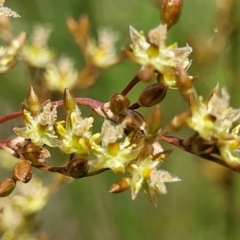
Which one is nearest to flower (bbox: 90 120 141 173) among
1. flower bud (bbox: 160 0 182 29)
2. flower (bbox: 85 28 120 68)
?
flower bud (bbox: 160 0 182 29)

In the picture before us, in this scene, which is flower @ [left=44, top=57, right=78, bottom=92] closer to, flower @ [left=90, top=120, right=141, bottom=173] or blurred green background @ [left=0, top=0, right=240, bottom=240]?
blurred green background @ [left=0, top=0, right=240, bottom=240]

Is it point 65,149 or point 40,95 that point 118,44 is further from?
point 65,149

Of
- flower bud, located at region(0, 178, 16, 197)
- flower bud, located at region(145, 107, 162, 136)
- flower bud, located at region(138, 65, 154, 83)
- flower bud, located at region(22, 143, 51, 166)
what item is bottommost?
flower bud, located at region(0, 178, 16, 197)

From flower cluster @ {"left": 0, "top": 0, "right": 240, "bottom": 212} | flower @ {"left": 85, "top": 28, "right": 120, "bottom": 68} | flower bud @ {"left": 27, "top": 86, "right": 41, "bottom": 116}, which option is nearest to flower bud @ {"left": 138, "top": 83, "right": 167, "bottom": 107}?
flower cluster @ {"left": 0, "top": 0, "right": 240, "bottom": 212}

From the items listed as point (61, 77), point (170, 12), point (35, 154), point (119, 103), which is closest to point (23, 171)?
point (35, 154)

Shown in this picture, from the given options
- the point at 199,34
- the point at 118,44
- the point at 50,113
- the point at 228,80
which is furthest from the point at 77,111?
the point at 118,44

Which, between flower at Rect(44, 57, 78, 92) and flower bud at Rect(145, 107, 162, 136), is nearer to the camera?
flower bud at Rect(145, 107, 162, 136)

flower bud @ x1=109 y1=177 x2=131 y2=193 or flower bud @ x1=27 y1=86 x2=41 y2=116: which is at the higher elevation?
flower bud @ x1=27 y1=86 x2=41 y2=116
